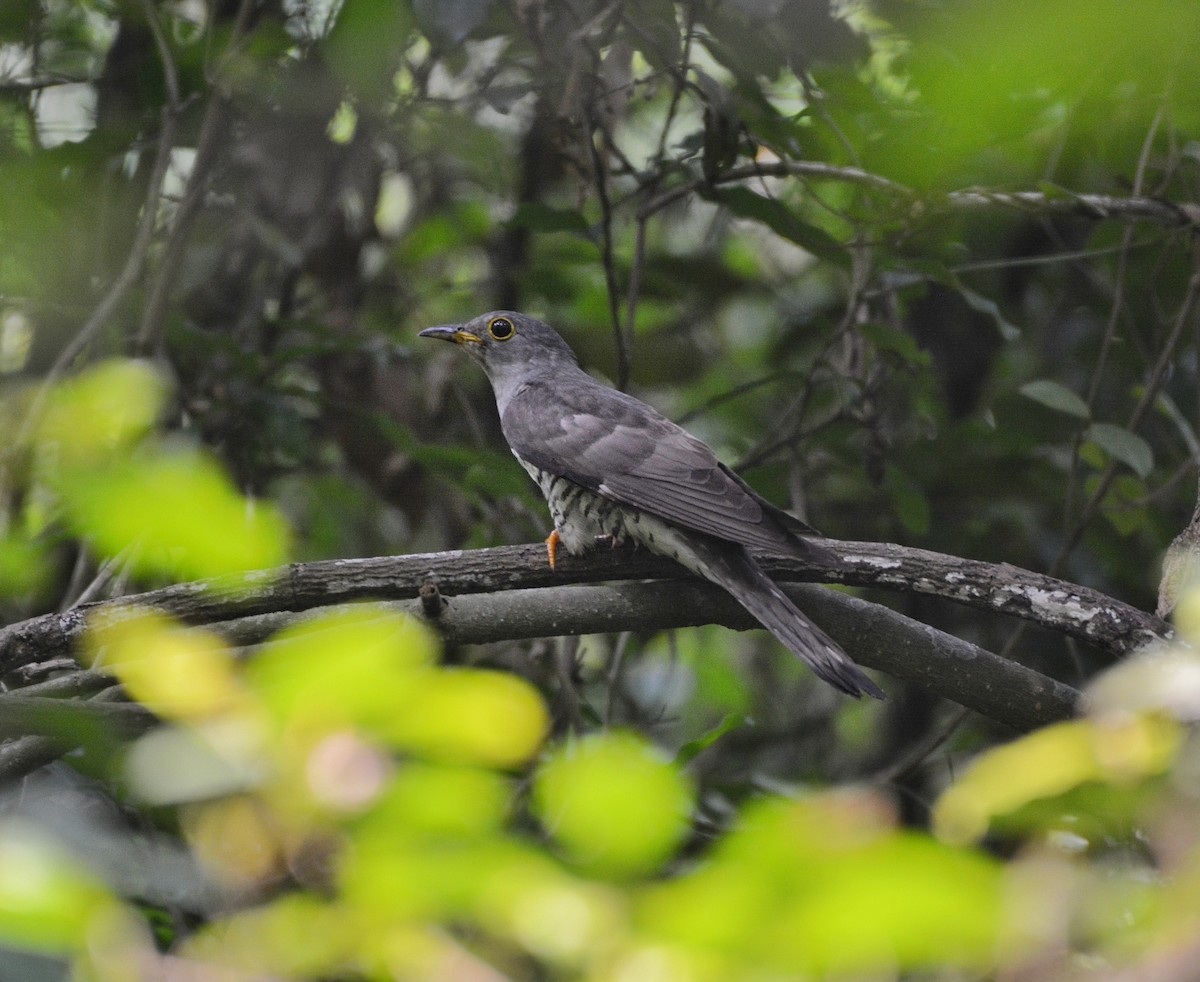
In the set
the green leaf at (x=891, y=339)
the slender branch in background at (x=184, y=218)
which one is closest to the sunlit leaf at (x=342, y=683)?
the green leaf at (x=891, y=339)

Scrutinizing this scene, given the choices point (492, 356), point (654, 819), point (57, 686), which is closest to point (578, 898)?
point (654, 819)

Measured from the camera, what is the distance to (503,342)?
4.91 meters

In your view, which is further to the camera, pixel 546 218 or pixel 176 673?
pixel 546 218

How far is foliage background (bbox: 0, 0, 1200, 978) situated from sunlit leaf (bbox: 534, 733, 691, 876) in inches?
0.7

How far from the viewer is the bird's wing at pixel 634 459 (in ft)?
10.8

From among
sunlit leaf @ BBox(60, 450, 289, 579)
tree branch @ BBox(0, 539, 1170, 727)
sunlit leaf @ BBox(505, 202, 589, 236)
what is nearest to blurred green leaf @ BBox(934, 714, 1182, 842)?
sunlit leaf @ BBox(60, 450, 289, 579)

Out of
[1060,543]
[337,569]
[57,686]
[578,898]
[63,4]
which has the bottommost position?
[1060,543]

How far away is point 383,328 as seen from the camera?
6223 mm

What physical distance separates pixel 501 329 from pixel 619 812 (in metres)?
4.21

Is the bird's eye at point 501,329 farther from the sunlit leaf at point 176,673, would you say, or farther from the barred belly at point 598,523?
the sunlit leaf at point 176,673

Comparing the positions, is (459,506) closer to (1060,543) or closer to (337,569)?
(337,569)

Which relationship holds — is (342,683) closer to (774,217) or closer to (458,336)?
(774,217)

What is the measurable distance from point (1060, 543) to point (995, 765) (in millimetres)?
4610

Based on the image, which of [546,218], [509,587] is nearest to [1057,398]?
[546,218]
